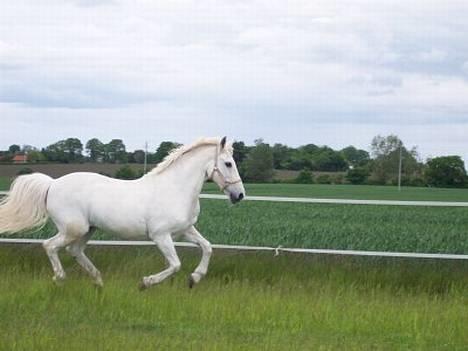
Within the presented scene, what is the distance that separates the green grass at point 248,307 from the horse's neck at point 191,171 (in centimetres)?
108

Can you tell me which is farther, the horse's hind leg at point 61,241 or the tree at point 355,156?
the tree at point 355,156

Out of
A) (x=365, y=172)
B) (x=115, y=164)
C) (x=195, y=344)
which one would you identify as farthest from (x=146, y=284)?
(x=365, y=172)

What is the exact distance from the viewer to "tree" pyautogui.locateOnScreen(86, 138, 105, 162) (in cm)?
1766

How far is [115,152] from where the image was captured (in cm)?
1761

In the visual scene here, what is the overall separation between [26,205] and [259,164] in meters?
7.61

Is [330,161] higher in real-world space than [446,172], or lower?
higher

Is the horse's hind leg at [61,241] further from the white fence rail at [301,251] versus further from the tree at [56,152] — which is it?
the tree at [56,152]

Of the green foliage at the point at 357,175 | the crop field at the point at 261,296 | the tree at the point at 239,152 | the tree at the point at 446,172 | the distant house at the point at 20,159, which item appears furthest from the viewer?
the tree at the point at 446,172

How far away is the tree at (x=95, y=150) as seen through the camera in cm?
1766

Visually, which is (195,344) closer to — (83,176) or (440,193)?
(83,176)

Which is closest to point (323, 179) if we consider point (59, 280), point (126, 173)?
point (126, 173)

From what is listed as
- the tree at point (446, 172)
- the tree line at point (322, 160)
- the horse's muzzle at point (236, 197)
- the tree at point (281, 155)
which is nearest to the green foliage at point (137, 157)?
the tree line at point (322, 160)

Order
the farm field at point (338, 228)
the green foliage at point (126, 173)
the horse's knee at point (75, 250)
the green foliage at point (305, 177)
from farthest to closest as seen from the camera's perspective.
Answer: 1. the green foliage at point (305, 177)
2. the green foliage at point (126, 173)
3. the farm field at point (338, 228)
4. the horse's knee at point (75, 250)

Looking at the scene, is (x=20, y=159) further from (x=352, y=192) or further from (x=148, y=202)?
(x=148, y=202)
